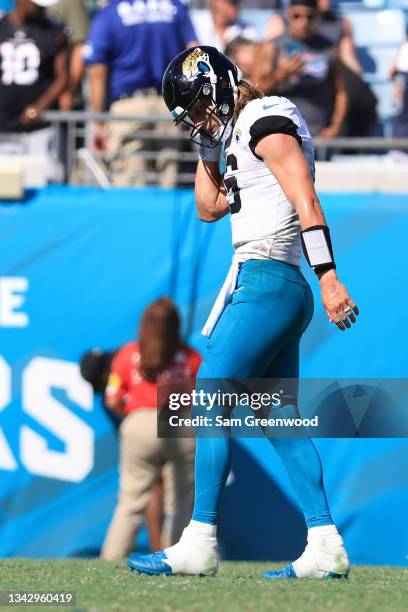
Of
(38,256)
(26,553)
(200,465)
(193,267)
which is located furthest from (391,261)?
(200,465)

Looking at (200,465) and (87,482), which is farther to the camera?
(87,482)

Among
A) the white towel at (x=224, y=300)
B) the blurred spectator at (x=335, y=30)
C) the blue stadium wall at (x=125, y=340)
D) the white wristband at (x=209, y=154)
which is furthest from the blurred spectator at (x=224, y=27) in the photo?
the white towel at (x=224, y=300)

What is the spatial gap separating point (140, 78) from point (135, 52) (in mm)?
180

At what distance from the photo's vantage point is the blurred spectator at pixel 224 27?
9555 mm

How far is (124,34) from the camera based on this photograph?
862cm

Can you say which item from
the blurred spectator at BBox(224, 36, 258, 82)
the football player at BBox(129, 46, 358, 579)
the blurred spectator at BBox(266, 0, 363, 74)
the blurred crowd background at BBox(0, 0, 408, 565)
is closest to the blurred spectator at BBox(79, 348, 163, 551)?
the blurred crowd background at BBox(0, 0, 408, 565)

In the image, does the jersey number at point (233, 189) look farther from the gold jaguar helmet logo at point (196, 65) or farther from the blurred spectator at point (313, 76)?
the blurred spectator at point (313, 76)

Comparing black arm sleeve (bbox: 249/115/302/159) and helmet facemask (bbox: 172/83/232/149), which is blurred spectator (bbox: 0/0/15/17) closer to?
helmet facemask (bbox: 172/83/232/149)

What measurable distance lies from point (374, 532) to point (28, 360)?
91.0 inches

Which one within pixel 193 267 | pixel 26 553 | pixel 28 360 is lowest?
pixel 26 553

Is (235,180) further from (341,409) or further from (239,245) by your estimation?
(341,409)

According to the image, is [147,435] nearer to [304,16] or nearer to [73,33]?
[304,16]

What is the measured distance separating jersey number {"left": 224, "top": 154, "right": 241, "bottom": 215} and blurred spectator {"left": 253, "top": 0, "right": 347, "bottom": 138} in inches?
159

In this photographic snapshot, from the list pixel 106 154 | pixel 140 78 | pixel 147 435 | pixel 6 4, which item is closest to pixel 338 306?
pixel 147 435
